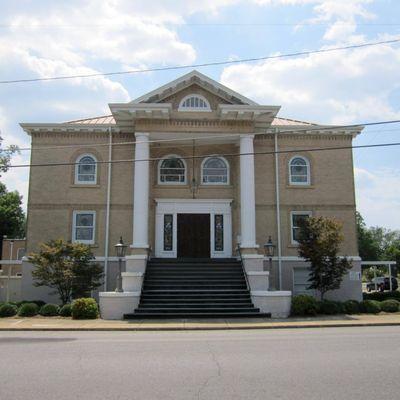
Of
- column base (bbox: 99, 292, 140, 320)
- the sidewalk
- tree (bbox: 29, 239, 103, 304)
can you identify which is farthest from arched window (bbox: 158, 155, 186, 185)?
the sidewalk

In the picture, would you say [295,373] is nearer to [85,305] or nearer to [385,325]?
[385,325]

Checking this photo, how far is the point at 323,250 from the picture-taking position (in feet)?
66.5

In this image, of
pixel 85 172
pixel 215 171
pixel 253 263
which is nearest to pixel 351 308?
pixel 253 263

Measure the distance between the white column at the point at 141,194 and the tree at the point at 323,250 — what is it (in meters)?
6.58

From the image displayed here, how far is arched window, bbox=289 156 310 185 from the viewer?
24.3m

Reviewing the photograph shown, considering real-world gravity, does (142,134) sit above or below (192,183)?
above

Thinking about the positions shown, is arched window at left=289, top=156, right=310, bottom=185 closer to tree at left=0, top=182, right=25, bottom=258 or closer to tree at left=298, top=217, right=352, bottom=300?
tree at left=298, top=217, right=352, bottom=300

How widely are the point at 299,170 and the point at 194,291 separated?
27.6 ft

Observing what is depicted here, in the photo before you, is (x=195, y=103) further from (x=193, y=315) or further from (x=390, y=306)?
(x=390, y=306)

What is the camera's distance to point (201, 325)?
15930 mm

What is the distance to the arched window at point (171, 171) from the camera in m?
24.3

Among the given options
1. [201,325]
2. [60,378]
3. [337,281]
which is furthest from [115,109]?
[60,378]

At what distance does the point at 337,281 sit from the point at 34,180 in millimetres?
14196

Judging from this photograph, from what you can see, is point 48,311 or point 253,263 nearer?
point 48,311
